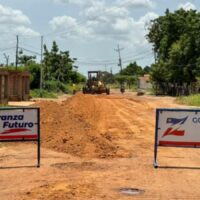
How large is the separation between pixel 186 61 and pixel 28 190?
66953 millimetres

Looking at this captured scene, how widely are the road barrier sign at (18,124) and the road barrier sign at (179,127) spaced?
2.77 m

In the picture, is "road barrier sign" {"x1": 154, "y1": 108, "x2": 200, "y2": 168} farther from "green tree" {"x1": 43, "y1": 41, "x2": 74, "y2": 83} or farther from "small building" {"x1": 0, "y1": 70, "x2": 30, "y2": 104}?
"green tree" {"x1": 43, "y1": 41, "x2": 74, "y2": 83}

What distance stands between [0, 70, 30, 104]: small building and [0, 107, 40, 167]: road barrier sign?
2750 cm

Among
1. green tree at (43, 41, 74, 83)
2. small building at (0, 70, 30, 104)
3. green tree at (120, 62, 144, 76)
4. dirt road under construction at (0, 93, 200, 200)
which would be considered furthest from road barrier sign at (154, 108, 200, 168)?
green tree at (120, 62, 144, 76)

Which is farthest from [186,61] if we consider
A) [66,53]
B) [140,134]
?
[140,134]

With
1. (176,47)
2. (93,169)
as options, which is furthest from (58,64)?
(93,169)

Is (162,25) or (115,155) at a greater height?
(162,25)

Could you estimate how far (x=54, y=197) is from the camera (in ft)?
34.0

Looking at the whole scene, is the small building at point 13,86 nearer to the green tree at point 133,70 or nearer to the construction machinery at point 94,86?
the construction machinery at point 94,86

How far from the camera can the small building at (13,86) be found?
139ft

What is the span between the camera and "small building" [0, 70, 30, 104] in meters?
42.4

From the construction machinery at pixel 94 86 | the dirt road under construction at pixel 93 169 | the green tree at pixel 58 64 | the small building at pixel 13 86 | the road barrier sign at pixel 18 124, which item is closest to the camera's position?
the dirt road under construction at pixel 93 169

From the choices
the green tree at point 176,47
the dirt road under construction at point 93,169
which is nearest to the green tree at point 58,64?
the green tree at point 176,47

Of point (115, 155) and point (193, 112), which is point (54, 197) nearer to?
point (193, 112)
